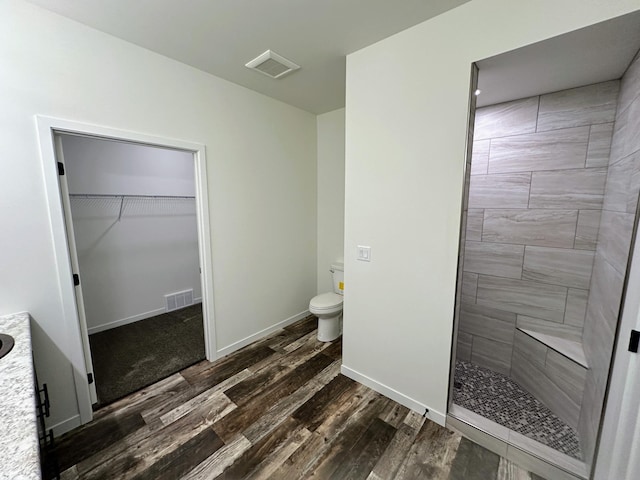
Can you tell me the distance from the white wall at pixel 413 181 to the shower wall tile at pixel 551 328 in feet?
3.24

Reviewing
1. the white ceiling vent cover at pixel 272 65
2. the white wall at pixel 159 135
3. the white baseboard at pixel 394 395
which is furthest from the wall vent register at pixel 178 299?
the white ceiling vent cover at pixel 272 65

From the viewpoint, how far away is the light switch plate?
6.88 ft

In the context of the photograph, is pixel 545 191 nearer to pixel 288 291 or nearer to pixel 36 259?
pixel 288 291

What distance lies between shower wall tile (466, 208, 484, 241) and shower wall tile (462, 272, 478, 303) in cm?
36

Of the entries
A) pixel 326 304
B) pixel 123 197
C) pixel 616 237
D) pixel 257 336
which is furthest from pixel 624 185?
pixel 123 197

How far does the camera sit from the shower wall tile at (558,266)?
1.91 m

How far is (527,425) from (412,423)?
0.81 m

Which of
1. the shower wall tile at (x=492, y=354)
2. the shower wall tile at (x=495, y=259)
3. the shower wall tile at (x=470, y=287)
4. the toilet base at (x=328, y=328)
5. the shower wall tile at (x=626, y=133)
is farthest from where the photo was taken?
the toilet base at (x=328, y=328)

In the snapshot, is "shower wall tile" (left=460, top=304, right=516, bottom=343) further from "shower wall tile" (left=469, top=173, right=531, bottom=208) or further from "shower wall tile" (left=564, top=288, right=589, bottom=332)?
"shower wall tile" (left=469, top=173, right=531, bottom=208)

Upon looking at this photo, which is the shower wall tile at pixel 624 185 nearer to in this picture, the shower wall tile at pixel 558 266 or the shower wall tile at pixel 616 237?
the shower wall tile at pixel 616 237

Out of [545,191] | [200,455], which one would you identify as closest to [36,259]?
[200,455]

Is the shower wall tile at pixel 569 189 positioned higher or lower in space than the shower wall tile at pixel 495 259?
higher

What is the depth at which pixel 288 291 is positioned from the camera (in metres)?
3.30

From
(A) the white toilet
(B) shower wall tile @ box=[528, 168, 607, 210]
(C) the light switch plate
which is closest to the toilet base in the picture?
(A) the white toilet
